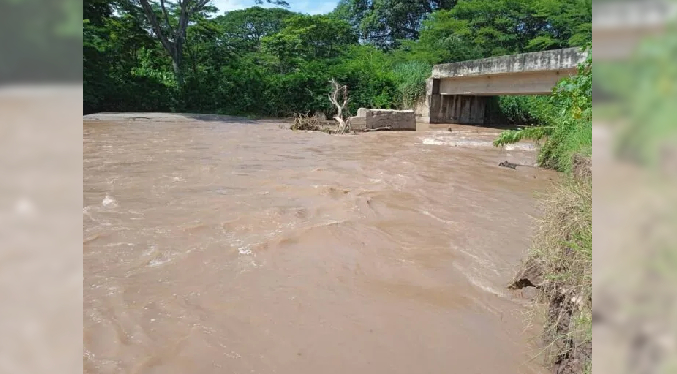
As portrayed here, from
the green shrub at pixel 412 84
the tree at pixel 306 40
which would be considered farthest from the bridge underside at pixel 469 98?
the tree at pixel 306 40

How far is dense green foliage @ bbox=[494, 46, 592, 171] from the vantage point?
510 cm

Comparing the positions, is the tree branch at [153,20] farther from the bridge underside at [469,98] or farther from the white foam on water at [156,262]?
the white foam on water at [156,262]

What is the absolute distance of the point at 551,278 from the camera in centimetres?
228

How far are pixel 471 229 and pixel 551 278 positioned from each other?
2.16 m

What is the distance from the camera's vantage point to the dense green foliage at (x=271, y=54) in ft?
64.4

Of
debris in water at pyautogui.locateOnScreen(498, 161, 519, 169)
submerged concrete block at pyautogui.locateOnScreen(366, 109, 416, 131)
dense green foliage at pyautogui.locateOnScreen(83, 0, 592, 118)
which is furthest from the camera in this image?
dense green foliage at pyautogui.locateOnScreen(83, 0, 592, 118)

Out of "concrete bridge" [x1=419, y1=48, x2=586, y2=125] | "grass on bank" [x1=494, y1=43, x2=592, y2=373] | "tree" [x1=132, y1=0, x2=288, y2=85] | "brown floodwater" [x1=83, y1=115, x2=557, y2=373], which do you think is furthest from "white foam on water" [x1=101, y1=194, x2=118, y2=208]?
"tree" [x1=132, y1=0, x2=288, y2=85]

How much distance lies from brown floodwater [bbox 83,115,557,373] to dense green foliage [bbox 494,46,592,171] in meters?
0.56

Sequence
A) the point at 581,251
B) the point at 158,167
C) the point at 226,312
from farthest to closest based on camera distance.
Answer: the point at 158,167 → the point at 226,312 → the point at 581,251

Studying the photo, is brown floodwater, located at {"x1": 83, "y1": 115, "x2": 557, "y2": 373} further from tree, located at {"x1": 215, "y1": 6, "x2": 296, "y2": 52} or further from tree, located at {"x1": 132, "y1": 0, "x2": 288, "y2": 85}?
tree, located at {"x1": 215, "y1": 6, "x2": 296, "y2": 52}

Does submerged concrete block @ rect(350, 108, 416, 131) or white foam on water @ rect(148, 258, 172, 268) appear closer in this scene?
white foam on water @ rect(148, 258, 172, 268)

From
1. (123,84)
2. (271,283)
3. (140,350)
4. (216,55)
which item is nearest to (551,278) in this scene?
Answer: (271,283)

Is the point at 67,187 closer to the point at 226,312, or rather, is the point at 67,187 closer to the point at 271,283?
the point at 226,312

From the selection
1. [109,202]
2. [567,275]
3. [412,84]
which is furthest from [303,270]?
[412,84]
